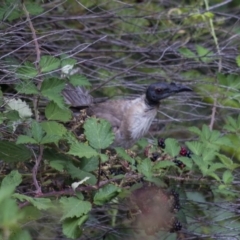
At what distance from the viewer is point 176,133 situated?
4.54 meters

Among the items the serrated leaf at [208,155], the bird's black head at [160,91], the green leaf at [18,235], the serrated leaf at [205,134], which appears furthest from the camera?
the bird's black head at [160,91]

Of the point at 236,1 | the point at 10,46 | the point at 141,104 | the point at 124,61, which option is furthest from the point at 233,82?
the point at 236,1

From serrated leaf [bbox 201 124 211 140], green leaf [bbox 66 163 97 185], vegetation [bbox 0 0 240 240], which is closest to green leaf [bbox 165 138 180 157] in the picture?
vegetation [bbox 0 0 240 240]

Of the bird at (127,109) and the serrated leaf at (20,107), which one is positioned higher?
the serrated leaf at (20,107)

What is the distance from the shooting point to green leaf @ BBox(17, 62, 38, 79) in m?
3.02

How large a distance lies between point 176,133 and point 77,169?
162 centimetres

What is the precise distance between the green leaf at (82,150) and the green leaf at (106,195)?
15cm

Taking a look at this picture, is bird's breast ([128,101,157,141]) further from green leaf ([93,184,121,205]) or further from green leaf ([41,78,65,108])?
green leaf ([93,184,121,205])

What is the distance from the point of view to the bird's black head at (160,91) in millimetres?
3879

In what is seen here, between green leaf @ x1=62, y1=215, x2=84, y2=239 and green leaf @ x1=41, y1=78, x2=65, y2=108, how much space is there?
504mm

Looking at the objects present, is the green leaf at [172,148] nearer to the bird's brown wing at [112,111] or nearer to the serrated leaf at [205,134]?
the serrated leaf at [205,134]

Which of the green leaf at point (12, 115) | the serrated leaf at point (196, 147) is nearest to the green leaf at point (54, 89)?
the green leaf at point (12, 115)

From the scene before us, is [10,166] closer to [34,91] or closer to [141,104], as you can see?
[34,91]

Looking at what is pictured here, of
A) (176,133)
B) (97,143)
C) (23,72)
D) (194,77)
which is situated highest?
(23,72)
